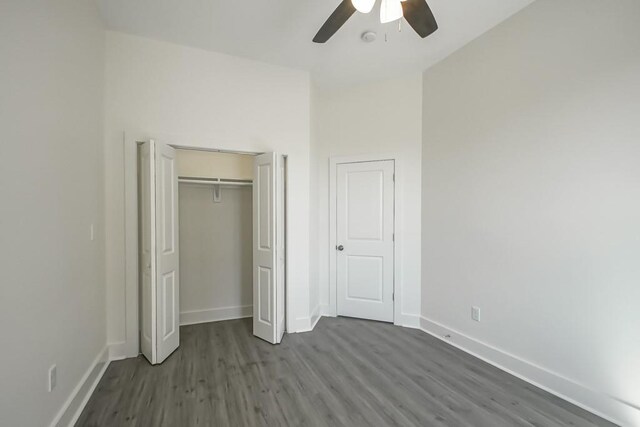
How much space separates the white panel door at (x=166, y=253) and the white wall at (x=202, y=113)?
33cm

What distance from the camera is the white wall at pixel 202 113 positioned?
2.57 metres

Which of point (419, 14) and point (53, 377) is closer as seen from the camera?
point (53, 377)

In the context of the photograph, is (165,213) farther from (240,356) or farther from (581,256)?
(581,256)

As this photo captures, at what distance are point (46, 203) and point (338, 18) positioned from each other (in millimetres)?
2139

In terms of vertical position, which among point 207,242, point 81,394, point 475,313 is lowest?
point 81,394

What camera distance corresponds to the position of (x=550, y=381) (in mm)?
2141

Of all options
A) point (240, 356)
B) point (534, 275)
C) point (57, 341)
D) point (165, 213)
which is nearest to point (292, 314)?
point (240, 356)

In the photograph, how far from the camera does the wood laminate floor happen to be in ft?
6.06

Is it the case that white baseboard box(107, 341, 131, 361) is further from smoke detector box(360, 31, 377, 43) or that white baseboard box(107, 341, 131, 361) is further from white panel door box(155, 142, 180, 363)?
smoke detector box(360, 31, 377, 43)

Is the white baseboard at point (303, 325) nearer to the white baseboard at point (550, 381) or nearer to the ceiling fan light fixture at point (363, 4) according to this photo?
the white baseboard at point (550, 381)

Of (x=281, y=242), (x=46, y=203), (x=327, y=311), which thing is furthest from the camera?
(x=327, y=311)

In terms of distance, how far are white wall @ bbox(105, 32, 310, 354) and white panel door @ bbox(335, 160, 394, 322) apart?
0.69 m

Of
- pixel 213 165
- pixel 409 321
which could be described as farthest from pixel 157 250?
pixel 409 321

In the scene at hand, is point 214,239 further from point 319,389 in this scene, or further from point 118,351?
point 319,389
